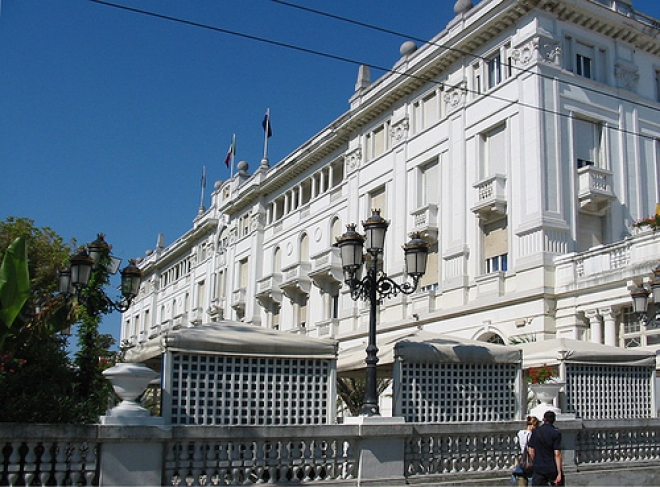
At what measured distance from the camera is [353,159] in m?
38.0

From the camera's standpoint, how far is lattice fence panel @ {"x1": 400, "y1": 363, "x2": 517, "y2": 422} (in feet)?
38.8

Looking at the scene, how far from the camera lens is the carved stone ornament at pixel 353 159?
37487mm

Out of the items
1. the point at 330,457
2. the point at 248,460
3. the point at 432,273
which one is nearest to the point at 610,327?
the point at 432,273

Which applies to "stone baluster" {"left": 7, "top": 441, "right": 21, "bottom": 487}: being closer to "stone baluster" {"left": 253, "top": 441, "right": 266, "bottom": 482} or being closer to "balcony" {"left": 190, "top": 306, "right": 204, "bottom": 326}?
"stone baluster" {"left": 253, "top": 441, "right": 266, "bottom": 482}

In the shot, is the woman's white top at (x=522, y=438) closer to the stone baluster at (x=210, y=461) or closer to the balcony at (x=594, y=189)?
the stone baluster at (x=210, y=461)

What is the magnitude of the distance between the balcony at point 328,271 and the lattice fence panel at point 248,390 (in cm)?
2583

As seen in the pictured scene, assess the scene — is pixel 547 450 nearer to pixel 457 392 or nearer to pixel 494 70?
pixel 457 392

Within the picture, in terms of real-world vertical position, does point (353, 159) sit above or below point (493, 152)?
above

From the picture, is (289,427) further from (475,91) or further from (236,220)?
(236,220)

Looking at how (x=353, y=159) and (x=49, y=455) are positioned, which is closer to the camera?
(x=49, y=455)

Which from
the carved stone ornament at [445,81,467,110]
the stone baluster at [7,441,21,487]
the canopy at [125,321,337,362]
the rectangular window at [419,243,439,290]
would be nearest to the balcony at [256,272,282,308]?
the rectangular window at [419,243,439,290]

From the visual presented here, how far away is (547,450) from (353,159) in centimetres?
2919

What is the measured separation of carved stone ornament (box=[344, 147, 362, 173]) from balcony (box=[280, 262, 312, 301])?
6.17 meters

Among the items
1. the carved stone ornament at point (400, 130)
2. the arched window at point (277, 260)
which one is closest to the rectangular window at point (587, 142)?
the carved stone ornament at point (400, 130)
